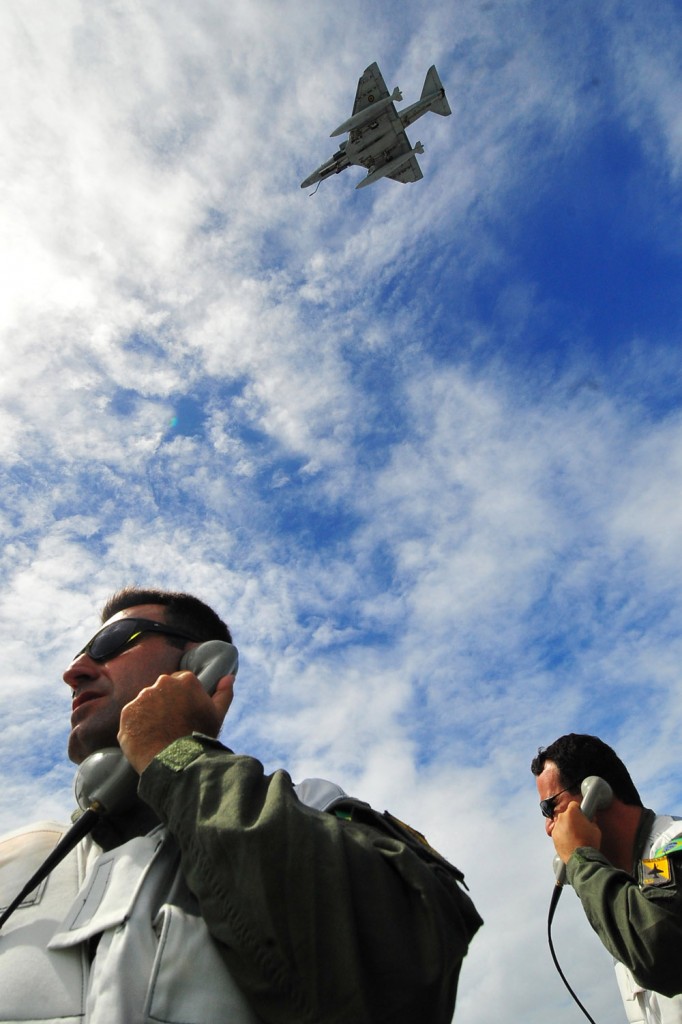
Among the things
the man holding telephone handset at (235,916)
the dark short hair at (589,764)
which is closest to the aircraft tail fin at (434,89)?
the dark short hair at (589,764)

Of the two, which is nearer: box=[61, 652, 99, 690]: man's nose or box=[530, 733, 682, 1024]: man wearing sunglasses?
box=[61, 652, 99, 690]: man's nose

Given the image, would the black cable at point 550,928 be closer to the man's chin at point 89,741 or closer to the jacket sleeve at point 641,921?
the jacket sleeve at point 641,921

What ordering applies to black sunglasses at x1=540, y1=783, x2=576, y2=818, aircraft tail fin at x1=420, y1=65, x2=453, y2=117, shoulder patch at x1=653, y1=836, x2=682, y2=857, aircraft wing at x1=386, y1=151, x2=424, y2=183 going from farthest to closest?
aircraft wing at x1=386, y1=151, x2=424, y2=183 → aircraft tail fin at x1=420, y1=65, x2=453, y2=117 → black sunglasses at x1=540, y1=783, x2=576, y2=818 → shoulder patch at x1=653, y1=836, x2=682, y2=857

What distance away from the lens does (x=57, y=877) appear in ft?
8.02

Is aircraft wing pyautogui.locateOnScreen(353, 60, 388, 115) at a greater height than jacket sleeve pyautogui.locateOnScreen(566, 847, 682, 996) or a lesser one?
greater

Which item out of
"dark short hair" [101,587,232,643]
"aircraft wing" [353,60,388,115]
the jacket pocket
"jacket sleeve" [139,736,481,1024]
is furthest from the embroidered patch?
"aircraft wing" [353,60,388,115]

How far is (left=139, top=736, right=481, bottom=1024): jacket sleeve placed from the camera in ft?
5.59

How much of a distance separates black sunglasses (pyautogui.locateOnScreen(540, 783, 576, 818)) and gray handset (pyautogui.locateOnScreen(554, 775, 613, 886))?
0.34 meters

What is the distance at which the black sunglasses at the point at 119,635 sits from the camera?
10.5 ft

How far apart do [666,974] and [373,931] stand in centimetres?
293

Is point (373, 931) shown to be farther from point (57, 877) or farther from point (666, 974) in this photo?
point (666, 974)

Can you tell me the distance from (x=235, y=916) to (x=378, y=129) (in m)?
31.4

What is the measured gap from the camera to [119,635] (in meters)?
3.25

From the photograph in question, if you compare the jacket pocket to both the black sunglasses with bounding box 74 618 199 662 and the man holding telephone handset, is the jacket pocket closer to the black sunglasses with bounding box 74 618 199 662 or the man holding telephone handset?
the man holding telephone handset
